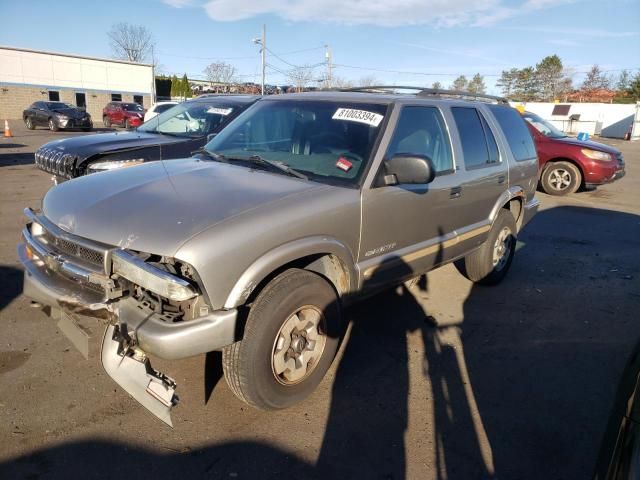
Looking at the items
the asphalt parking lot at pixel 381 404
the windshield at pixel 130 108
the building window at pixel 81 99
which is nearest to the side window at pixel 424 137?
the asphalt parking lot at pixel 381 404

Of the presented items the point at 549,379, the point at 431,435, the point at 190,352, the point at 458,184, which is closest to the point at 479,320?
the point at 549,379

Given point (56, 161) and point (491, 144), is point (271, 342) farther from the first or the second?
point (56, 161)

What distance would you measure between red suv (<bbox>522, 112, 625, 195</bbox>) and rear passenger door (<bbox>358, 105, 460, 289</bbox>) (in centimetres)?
834

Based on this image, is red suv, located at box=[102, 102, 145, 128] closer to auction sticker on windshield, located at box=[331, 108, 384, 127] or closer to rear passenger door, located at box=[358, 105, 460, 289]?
auction sticker on windshield, located at box=[331, 108, 384, 127]

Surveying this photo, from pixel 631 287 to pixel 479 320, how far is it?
2.37 meters

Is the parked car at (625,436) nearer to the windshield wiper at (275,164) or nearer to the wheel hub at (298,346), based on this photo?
the wheel hub at (298,346)

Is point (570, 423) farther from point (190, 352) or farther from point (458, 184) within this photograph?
point (190, 352)

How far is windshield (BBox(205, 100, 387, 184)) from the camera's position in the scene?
330 centimetres

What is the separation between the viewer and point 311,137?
364cm

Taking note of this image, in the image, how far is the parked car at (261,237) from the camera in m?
2.46

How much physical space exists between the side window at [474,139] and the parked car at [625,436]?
2816 mm

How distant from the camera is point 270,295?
8.76 feet

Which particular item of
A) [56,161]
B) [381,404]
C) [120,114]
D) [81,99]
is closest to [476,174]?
[381,404]

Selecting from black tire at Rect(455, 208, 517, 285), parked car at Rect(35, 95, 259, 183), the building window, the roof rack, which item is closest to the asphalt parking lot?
black tire at Rect(455, 208, 517, 285)
